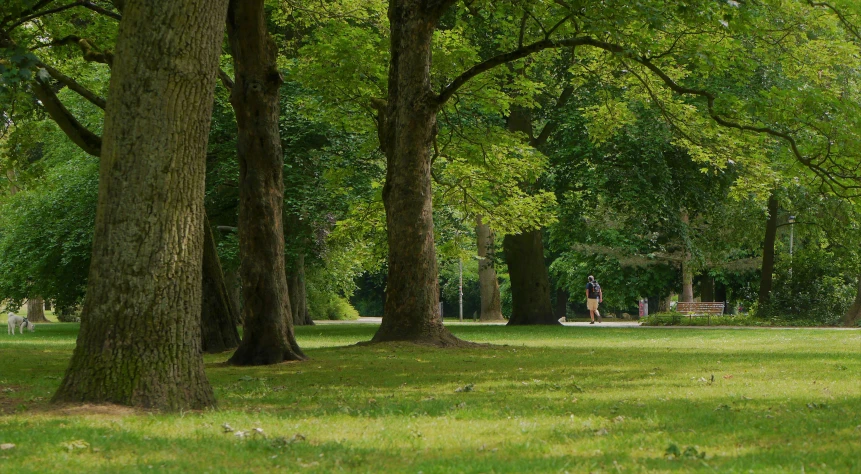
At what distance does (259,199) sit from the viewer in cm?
1639

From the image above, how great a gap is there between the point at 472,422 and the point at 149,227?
3.31 metres

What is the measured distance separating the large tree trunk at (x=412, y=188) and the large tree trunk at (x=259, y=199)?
308cm

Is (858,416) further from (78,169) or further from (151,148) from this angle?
(78,169)

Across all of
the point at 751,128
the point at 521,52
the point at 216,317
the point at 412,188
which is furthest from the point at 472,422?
the point at 751,128

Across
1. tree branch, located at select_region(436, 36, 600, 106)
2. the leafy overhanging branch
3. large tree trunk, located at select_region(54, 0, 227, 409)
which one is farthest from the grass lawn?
tree branch, located at select_region(436, 36, 600, 106)

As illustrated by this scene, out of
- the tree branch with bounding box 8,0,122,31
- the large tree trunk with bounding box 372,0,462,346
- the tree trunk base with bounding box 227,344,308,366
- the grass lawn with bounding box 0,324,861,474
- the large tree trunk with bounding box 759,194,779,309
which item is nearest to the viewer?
the grass lawn with bounding box 0,324,861,474

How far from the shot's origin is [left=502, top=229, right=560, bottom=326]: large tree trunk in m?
34.9

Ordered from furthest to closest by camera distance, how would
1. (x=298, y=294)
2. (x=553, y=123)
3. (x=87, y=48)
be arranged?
1. (x=298, y=294)
2. (x=553, y=123)
3. (x=87, y=48)

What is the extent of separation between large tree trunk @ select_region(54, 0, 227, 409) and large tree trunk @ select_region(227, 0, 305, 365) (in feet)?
22.9

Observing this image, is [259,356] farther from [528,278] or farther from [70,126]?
[528,278]

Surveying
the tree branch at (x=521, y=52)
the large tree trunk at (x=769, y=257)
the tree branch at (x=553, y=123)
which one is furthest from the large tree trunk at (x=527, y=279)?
the tree branch at (x=521, y=52)

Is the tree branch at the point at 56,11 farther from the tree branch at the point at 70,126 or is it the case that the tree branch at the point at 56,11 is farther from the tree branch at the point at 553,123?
the tree branch at the point at 553,123

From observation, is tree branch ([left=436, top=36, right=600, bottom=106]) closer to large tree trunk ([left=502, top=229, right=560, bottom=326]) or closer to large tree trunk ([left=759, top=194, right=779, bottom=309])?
large tree trunk ([left=502, top=229, right=560, bottom=326])

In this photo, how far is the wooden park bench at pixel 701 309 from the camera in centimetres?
3853
